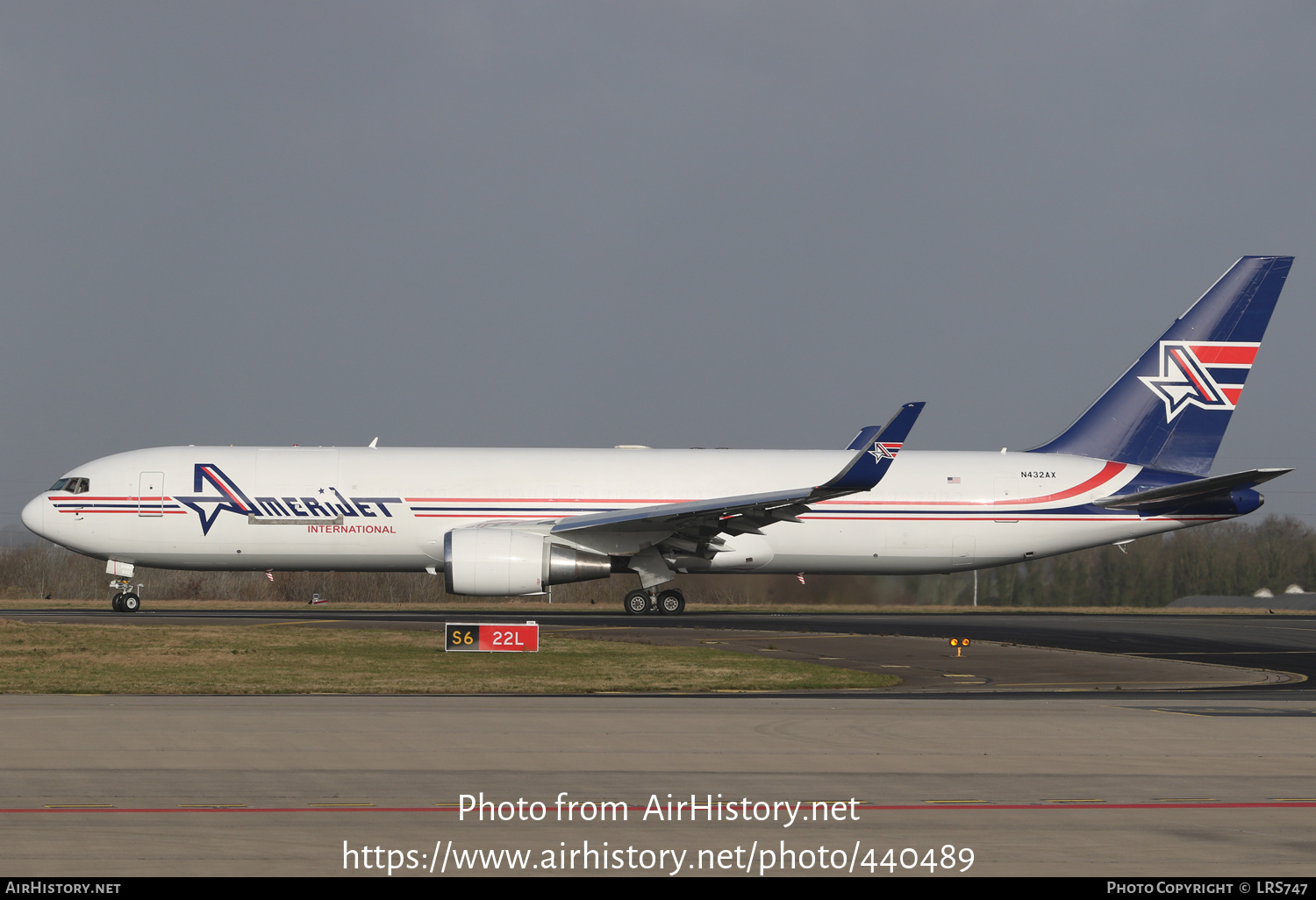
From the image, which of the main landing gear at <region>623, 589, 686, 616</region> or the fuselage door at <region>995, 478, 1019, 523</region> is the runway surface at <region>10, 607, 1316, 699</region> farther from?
the fuselage door at <region>995, 478, 1019, 523</region>

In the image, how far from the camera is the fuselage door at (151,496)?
1292 inches

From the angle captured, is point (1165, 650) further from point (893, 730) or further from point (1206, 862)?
point (1206, 862)

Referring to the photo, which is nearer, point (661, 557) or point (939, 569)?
point (661, 557)

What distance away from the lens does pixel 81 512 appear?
109ft

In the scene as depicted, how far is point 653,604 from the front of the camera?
33750 millimetres

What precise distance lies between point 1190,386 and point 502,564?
21.2 metres

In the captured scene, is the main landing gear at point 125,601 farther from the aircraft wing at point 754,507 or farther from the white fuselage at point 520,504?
the aircraft wing at point 754,507

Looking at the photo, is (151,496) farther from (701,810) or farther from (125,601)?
(701,810)

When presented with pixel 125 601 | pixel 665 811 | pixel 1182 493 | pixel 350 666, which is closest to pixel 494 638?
pixel 350 666

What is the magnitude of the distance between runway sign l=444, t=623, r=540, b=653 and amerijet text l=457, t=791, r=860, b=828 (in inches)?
472

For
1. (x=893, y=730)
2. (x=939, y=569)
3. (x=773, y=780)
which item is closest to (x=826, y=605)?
(x=939, y=569)

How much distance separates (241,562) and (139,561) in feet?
9.09
